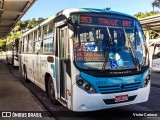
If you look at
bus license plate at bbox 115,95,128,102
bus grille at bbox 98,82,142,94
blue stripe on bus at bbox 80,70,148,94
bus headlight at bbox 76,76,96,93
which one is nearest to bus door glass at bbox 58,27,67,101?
bus headlight at bbox 76,76,96,93

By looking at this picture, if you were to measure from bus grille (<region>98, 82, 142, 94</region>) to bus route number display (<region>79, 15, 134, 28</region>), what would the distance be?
1.55 m

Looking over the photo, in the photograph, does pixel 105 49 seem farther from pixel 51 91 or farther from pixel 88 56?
pixel 51 91

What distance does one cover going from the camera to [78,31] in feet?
21.7

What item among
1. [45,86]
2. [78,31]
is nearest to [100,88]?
[78,31]

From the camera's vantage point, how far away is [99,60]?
6.58 m

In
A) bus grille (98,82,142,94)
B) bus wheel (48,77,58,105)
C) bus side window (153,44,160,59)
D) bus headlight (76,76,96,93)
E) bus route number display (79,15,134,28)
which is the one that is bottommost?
bus wheel (48,77,58,105)

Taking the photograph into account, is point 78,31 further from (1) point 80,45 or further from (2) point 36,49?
(2) point 36,49

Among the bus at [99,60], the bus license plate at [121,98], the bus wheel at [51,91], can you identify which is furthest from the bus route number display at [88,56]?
the bus wheel at [51,91]

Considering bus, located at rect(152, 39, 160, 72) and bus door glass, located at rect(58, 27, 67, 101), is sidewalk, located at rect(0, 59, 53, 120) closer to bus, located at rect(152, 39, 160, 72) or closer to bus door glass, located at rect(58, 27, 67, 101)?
bus door glass, located at rect(58, 27, 67, 101)

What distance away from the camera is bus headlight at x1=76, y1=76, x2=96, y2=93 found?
6281 millimetres

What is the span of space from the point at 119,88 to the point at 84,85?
89cm

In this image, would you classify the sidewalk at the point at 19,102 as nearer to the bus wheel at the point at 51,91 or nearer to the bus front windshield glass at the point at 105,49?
the bus wheel at the point at 51,91

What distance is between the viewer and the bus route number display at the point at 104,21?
6.71 metres

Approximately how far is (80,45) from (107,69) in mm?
856
